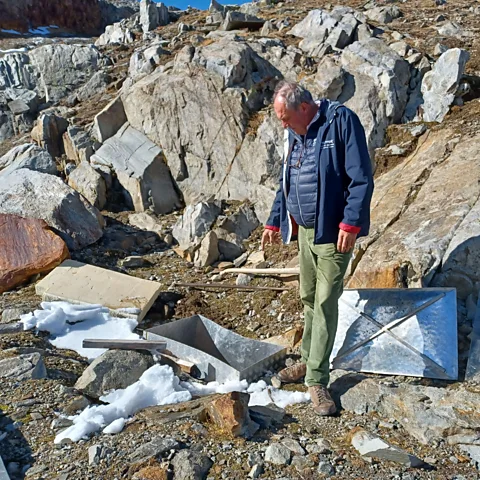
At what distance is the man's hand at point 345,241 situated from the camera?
3.17 m

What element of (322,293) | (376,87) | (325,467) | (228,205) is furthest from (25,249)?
(376,87)

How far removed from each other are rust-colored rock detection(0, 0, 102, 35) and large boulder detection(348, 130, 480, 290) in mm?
34551

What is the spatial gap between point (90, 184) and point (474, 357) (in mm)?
7041

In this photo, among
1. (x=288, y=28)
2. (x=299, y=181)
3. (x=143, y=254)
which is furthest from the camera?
(x=288, y=28)

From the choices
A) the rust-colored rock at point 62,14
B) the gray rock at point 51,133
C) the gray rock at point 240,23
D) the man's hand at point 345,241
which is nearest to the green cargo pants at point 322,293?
the man's hand at point 345,241

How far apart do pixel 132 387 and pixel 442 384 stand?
2.17 meters

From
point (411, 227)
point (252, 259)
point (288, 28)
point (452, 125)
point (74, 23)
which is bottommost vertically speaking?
point (252, 259)

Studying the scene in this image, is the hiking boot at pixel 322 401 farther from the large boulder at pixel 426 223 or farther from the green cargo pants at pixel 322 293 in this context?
the large boulder at pixel 426 223

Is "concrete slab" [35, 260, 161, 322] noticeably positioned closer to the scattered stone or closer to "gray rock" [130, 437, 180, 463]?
the scattered stone

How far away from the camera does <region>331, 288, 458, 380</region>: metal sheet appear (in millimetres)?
3744

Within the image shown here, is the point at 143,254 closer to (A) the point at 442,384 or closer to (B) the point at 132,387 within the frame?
(B) the point at 132,387

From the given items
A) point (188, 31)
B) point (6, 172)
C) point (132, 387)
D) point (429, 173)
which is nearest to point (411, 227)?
point (429, 173)

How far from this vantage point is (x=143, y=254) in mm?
7594

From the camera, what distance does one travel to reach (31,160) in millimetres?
9570
